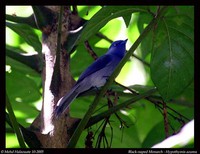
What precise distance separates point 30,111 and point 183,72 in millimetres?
719

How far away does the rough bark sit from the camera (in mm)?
1110

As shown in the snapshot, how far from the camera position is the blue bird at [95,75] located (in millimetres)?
1151

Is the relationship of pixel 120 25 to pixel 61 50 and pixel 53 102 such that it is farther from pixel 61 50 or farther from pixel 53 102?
pixel 53 102

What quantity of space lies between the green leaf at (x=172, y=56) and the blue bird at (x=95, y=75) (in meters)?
0.26

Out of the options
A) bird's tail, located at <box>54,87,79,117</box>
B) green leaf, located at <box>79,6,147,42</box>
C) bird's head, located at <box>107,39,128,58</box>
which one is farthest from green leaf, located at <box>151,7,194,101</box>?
bird's head, located at <box>107,39,128,58</box>

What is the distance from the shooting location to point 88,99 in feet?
5.64

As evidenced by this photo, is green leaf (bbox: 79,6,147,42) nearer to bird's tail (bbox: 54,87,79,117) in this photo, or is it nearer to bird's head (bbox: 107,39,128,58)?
bird's tail (bbox: 54,87,79,117)

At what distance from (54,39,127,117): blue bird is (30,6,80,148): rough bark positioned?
0.02 metres

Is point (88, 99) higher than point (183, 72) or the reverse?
higher

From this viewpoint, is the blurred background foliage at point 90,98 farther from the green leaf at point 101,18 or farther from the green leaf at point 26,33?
the green leaf at point 101,18

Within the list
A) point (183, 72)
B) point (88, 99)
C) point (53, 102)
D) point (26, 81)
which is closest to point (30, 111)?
point (26, 81)

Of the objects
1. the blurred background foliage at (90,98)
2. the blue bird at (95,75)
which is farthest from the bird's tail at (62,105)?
the blurred background foliage at (90,98)

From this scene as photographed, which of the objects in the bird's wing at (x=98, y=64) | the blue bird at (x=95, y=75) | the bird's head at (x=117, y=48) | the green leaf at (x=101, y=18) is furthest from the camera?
the bird's head at (x=117, y=48)
